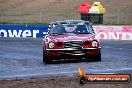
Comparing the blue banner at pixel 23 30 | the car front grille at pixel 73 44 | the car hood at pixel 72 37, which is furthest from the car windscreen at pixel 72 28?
the blue banner at pixel 23 30

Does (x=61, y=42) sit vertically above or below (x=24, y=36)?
above

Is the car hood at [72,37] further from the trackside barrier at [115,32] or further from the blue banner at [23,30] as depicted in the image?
the blue banner at [23,30]

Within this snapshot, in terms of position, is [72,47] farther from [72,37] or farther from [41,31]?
[41,31]

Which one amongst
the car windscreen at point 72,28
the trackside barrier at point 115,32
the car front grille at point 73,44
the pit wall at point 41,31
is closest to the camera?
the car front grille at point 73,44

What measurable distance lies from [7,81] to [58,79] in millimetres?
1193

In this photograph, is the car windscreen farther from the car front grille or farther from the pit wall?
the pit wall

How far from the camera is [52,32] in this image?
54.9ft

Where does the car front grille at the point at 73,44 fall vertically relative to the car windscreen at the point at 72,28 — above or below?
below

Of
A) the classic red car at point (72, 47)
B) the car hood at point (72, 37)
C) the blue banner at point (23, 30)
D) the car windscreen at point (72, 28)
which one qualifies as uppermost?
the car windscreen at point (72, 28)

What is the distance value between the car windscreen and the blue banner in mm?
14687

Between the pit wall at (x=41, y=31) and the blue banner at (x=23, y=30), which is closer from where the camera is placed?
the pit wall at (x=41, y=31)

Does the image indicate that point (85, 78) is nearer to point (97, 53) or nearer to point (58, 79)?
point (58, 79)

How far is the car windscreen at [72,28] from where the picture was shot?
1667cm

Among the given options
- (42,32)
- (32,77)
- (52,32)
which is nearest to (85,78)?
(32,77)
